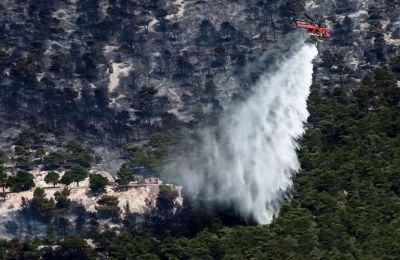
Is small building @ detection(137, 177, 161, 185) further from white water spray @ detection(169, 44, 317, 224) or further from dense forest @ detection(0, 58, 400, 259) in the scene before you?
dense forest @ detection(0, 58, 400, 259)

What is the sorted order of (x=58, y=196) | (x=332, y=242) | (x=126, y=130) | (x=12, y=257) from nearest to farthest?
1. (x=332, y=242)
2. (x=12, y=257)
3. (x=58, y=196)
4. (x=126, y=130)

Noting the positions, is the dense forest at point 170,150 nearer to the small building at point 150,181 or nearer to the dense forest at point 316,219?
the dense forest at point 316,219

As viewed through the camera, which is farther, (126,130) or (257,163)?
(126,130)

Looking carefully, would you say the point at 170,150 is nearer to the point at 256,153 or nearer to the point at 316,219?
the point at 256,153

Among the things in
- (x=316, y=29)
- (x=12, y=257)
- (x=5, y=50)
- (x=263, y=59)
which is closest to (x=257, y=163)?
(x=316, y=29)

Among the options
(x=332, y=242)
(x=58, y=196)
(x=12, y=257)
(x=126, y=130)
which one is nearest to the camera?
(x=332, y=242)

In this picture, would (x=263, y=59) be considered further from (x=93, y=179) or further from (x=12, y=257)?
(x=12, y=257)

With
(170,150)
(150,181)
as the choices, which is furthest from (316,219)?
(170,150)
